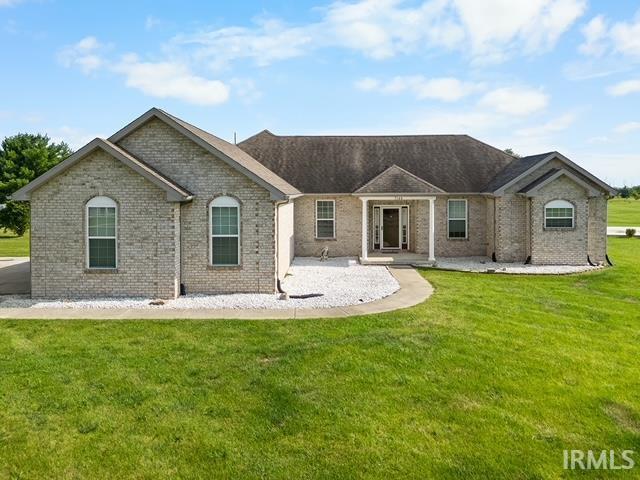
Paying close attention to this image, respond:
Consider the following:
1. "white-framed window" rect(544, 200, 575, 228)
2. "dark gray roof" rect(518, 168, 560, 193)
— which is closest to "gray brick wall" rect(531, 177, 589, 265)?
"white-framed window" rect(544, 200, 575, 228)

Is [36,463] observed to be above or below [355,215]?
below

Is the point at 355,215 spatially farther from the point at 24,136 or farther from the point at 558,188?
the point at 24,136

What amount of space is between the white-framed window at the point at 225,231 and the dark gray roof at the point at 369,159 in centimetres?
964

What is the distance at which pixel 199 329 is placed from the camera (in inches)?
440

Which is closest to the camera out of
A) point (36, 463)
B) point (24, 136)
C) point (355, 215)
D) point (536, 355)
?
point (36, 463)

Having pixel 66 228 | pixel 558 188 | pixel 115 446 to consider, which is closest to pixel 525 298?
pixel 558 188

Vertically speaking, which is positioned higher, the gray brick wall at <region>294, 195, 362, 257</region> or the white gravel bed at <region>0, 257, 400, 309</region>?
the gray brick wall at <region>294, 195, 362, 257</region>

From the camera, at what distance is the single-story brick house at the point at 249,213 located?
14367 millimetres

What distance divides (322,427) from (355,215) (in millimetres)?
18282

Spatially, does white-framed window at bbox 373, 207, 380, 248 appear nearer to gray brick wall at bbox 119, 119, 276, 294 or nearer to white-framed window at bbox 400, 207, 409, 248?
white-framed window at bbox 400, 207, 409, 248

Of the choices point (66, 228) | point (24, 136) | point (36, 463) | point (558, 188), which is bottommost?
point (36, 463)

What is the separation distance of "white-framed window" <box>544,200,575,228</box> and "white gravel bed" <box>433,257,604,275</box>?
1827 mm

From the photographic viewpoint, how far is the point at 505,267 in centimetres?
2081

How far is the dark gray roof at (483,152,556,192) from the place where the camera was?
22.1 meters
